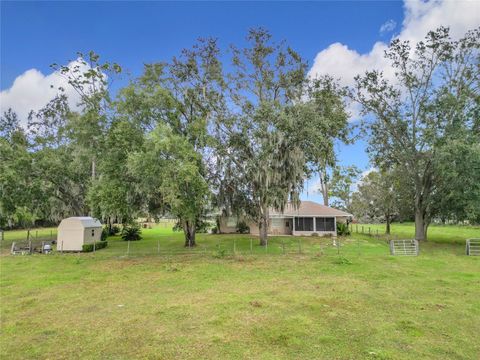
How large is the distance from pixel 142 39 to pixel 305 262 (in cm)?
1391

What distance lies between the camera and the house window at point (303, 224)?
101 feet

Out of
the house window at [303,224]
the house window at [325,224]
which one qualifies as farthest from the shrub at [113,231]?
the house window at [325,224]

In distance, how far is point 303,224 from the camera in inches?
1227

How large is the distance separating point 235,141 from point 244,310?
13215mm

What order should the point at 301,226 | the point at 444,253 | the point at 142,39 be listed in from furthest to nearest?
the point at 301,226 → the point at 444,253 → the point at 142,39

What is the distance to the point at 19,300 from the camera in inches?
387

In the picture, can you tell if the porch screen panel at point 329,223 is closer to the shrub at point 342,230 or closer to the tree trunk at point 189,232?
the shrub at point 342,230

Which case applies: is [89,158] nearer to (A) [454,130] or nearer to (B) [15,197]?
(B) [15,197]

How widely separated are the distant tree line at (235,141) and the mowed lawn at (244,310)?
542 centimetres

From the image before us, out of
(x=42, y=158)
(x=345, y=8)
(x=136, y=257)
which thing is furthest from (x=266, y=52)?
(x=42, y=158)

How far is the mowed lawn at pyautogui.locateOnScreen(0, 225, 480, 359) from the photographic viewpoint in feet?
20.0

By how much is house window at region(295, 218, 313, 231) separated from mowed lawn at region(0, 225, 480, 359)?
50.1 ft

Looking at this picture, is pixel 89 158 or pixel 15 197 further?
pixel 15 197

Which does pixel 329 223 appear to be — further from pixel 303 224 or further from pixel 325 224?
pixel 303 224
